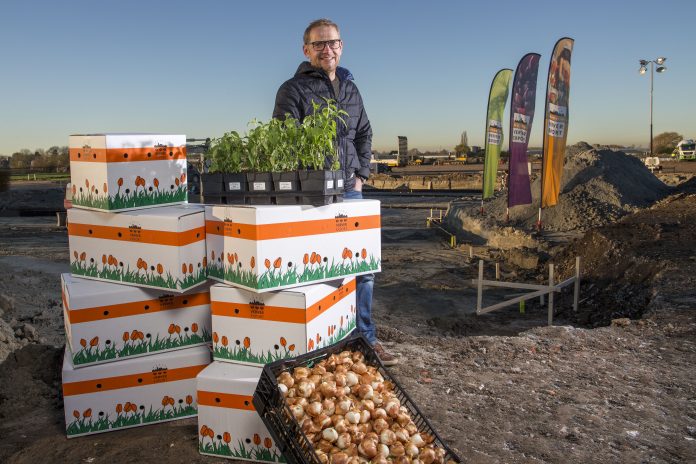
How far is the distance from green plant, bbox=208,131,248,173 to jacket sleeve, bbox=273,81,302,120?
0.58m

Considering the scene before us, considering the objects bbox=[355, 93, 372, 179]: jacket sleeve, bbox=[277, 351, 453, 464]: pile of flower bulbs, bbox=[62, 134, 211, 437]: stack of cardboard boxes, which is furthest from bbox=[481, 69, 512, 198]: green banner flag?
bbox=[277, 351, 453, 464]: pile of flower bulbs

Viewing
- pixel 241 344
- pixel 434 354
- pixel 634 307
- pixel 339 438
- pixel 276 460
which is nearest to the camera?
pixel 339 438

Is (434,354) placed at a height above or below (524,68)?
below

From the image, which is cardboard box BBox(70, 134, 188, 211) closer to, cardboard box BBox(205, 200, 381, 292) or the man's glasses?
cardboard box BBox(205, 200, 381, 292)

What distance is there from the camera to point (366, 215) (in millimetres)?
5055

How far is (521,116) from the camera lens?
17953 mm

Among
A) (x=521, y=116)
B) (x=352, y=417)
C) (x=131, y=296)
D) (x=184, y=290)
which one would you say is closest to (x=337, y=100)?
(x=184, y=290)

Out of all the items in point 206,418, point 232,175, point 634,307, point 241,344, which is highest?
point 232,175

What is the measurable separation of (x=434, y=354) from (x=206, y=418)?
2.82 m

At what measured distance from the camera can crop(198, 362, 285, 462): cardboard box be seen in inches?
166

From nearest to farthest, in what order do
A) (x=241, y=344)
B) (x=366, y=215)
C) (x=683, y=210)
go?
(x=241, y=344) → (x=366, y=215) → (x=683, y=210)

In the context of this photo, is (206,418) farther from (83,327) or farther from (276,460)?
(83,327)

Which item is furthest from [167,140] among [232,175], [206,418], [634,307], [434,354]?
[634,307]

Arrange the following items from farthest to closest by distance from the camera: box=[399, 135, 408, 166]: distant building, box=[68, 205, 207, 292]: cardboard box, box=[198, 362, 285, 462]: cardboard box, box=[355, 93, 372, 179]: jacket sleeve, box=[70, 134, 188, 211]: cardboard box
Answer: box=[399, 135, 408, 166]: distant building
box=[355, 93, 372, 179]: jacket sleeve
box=[70, 134, 188, 211]: cardboard box
box=[68, 205, 207, 292]: cardboard box
box=[198, 362, 285, 462]: cardboard box
